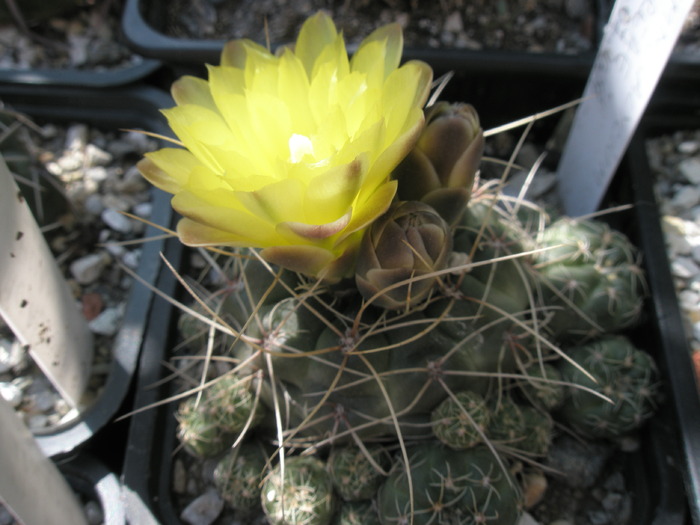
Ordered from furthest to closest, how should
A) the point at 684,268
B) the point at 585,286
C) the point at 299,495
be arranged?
the point at 684,268, the point at 585,286, the point at 299,495

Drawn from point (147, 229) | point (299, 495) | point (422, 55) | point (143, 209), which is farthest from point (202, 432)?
point (422, 55)

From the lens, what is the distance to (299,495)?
0.81 meters

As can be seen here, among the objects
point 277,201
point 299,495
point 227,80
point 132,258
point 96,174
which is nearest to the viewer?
point 277,201

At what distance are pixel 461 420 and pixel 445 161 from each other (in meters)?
0.29

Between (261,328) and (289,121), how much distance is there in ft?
0.81

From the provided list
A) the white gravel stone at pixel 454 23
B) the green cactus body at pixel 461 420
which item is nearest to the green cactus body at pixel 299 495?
the green cactus body at pixel 461 420

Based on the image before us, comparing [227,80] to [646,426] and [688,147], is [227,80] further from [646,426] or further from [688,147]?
[688,147]

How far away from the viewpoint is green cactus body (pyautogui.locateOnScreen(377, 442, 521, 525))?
0.76 metres

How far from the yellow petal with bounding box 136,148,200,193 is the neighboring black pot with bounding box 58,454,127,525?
1.70ft

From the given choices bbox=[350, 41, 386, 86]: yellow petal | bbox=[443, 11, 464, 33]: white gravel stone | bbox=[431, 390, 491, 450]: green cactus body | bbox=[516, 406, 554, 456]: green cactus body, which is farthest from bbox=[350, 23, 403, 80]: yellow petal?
bbox=[443, 11, 464, 33]: white gravel stone

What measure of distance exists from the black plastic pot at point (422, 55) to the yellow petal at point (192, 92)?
2.12 ft

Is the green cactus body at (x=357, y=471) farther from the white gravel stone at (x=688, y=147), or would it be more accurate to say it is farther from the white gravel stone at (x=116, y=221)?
the white gravel stone at (x=688, y=147)

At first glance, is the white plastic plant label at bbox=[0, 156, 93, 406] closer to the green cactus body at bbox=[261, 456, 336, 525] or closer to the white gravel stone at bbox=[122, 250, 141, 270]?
the white gravel stone at bbox=[122, 250, 141, 270]

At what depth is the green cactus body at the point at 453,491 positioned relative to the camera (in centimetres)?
76
